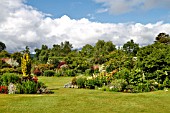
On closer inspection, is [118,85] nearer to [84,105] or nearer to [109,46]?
[84,105]

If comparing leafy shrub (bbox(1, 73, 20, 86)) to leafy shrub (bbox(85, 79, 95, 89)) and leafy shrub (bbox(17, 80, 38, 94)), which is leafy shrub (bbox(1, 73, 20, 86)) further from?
leafy shrub (bbox(85, 79, 95, 89))

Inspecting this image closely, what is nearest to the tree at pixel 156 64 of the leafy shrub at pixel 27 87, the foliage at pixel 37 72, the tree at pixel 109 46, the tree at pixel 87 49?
the leafy shrub at pixel 27 87

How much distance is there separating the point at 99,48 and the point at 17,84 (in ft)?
148

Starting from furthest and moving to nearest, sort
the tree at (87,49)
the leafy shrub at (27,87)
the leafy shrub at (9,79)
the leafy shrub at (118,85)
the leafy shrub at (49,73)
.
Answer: the tree at (87,49), the leafy shrub at (49,73), the leafy shrub at (118,85), the leafy shrub at (9,79), the leafy shrub at (27,87)

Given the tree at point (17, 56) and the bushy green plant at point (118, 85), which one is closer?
the bushy green plant at point (118, 85)

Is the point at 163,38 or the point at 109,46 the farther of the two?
the point at 109,46

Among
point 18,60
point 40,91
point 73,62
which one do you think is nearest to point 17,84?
point 40,91

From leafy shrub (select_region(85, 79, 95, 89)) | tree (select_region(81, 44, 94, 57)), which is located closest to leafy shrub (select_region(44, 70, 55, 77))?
leafy shrub (select_region(85, 79, 95, 89))

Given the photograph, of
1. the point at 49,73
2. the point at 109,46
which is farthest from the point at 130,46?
the point at 49,73

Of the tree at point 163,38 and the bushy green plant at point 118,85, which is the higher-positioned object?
the tree at point 163,38

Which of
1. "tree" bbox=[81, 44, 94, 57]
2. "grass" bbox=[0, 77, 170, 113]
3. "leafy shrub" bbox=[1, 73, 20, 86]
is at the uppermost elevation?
"tree" bbox=[81, 44, 94, 57]

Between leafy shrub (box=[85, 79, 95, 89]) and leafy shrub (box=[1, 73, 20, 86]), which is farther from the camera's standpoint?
leafy shrub (box=[85, 79, 95, 89])

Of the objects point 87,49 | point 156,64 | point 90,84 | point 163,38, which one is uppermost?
point 163,38

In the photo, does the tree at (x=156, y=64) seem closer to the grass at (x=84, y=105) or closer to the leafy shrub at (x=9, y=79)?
the grass at (x=84, y=105)
